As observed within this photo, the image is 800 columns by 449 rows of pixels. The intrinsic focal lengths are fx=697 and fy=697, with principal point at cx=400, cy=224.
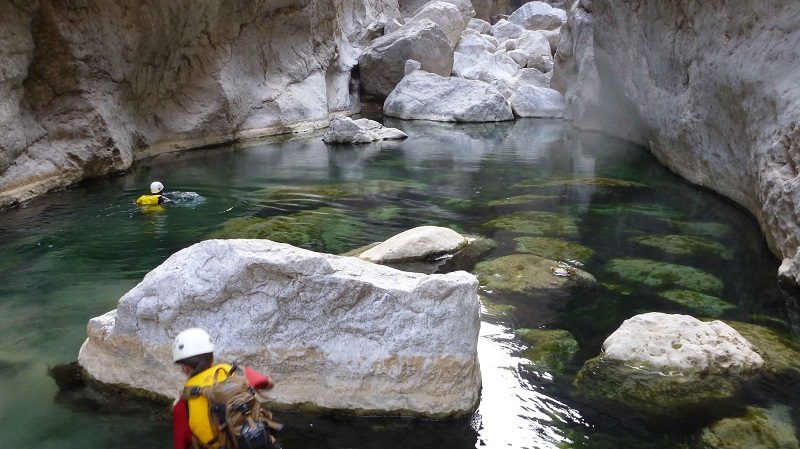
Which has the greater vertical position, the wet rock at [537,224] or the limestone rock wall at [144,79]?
the limestone rock wall at [144,79]

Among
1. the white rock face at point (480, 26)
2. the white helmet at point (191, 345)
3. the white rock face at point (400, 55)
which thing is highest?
the white rock face at point (480, 26)

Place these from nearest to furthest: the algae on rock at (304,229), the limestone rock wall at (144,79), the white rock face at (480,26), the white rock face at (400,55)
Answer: the algae on rock at (304,229) < the limestone rock wall at (144,79) < the white rock face at (400,55) < the white rock face at (480,26)

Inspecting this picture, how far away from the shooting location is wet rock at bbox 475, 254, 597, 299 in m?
8.12

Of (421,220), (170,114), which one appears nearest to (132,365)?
(421,220)

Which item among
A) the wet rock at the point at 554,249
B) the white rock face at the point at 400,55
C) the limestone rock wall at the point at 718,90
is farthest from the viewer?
the white rock face at the point at 400,55

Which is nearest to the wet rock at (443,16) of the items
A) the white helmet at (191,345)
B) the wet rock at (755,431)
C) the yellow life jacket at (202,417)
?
the wet rock at (755,431)

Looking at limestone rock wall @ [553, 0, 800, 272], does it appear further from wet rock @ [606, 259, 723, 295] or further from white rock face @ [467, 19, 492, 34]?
white rock face @ [467, 19, 492, 34]

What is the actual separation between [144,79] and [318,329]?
14115 mm

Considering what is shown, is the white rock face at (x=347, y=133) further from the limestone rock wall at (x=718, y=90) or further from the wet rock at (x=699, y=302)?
the wet rock at (x=699, y=302)

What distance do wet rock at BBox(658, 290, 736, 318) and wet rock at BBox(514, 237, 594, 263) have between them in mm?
1445

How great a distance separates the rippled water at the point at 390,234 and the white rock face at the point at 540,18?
91.5 ft

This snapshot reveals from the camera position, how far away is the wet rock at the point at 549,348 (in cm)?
632

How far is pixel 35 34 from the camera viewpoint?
1341 centimetres

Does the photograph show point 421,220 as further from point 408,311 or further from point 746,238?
point 408,311
